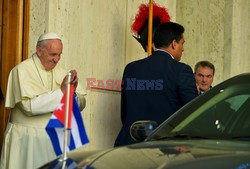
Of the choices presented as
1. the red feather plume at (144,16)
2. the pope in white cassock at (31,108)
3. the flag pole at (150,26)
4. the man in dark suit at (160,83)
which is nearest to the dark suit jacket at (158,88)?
the man in dark suit at (160,83)

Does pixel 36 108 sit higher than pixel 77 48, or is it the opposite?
pixel 77 48

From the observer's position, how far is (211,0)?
11961 millimetres

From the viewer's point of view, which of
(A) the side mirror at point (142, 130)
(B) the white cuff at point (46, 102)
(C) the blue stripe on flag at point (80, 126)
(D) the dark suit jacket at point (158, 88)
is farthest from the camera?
(D) the dark suit jacket at point (158, 88)

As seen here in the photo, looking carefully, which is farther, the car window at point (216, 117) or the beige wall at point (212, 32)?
the beige wall at point (212, 32)

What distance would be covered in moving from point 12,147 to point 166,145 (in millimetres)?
2623

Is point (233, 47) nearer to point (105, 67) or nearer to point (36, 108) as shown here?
point (105, 67)

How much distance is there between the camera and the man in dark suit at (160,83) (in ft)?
21.7

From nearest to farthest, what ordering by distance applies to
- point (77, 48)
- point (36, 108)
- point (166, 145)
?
point (166, 145), point (36, 108), point (77, 48)

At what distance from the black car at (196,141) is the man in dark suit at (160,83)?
4.72 feet

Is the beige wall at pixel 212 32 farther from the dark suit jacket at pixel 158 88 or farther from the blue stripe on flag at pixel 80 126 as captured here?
the blue stripe on flag at pixel 80 126

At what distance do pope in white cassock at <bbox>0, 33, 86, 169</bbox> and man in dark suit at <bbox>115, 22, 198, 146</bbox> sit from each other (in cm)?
75

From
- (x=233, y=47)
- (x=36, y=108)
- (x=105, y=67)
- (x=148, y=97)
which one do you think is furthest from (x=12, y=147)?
(x=233, y=47)

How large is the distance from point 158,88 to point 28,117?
1209 mm

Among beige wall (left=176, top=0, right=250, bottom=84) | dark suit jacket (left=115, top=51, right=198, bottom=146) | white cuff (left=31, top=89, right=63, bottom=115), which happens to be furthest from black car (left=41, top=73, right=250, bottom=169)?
beige wall (left=176, top=0, right=250, bottom=84)
